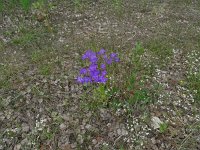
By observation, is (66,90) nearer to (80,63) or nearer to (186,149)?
(80,63)

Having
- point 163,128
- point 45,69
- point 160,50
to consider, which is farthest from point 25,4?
point 163,128

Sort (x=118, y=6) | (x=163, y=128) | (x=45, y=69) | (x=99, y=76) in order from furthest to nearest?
1. (x=118, y=6)
2. (x=45, y=69)
3. (x=99, y=76)
4. (x=163, y=128)

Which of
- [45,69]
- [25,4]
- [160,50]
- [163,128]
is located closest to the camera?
[163,128]

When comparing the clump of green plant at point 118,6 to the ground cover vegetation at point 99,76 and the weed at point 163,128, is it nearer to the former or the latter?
the ground cover vegetation at point 99,76

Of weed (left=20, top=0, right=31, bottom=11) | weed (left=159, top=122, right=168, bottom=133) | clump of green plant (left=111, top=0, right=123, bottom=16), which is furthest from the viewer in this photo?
clump of green plant (left=111, top=0, right=123, bottom=16)

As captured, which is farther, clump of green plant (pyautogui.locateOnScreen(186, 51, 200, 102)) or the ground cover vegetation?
clump of green plant (pyautogui.locateOnScreen(186, 51, 200, 102))

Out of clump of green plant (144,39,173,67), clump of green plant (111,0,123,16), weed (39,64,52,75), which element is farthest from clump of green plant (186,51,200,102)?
weed (39,64,52,75)

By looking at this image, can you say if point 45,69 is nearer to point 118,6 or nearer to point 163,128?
point 163,128

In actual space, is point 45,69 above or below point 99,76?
below

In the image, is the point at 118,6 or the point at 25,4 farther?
the point at 118,6

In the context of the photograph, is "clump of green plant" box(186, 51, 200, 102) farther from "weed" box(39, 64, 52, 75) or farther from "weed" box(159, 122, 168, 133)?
"weed" box(39, 64, 52, 75)

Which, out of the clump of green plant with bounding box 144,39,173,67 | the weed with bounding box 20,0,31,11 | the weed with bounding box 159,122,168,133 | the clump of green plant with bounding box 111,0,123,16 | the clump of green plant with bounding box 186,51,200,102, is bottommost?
the weed with bounding box 159,122,168,133

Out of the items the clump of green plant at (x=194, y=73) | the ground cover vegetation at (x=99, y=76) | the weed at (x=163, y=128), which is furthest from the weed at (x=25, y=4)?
the weed at (x=163, y=128)
